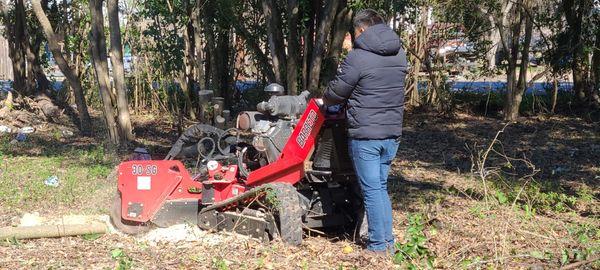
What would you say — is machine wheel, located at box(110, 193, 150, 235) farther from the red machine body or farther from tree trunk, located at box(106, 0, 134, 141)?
tree trunk, located at box(106, 0, 134, 141)

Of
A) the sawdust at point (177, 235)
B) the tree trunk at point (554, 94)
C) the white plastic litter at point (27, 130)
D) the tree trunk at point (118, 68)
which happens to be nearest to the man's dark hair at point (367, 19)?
the sawdust at point (177, 235)

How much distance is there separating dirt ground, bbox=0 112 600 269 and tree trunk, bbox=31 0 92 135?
49 cm

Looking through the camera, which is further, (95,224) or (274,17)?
(274,17)

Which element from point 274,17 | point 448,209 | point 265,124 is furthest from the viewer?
point 274,17

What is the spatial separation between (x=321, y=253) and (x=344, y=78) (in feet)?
4.56

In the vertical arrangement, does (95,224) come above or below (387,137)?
below

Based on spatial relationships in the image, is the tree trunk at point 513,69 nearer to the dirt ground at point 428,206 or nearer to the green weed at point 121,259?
the dirt ground at point 428,206

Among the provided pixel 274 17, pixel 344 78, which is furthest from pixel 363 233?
pixel 274 17

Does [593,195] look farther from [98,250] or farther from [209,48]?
[209,48]

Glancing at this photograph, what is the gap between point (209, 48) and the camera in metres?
14.7

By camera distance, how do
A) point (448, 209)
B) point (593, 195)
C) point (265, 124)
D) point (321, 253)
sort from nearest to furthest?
1. point (321, 253)
2. point (265, 124)
3. point (448, 209)
4. point (593, 195)

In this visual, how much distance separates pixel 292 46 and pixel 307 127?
262 inches

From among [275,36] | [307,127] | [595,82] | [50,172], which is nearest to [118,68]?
[50,172]

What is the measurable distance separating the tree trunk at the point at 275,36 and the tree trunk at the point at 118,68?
237cm
